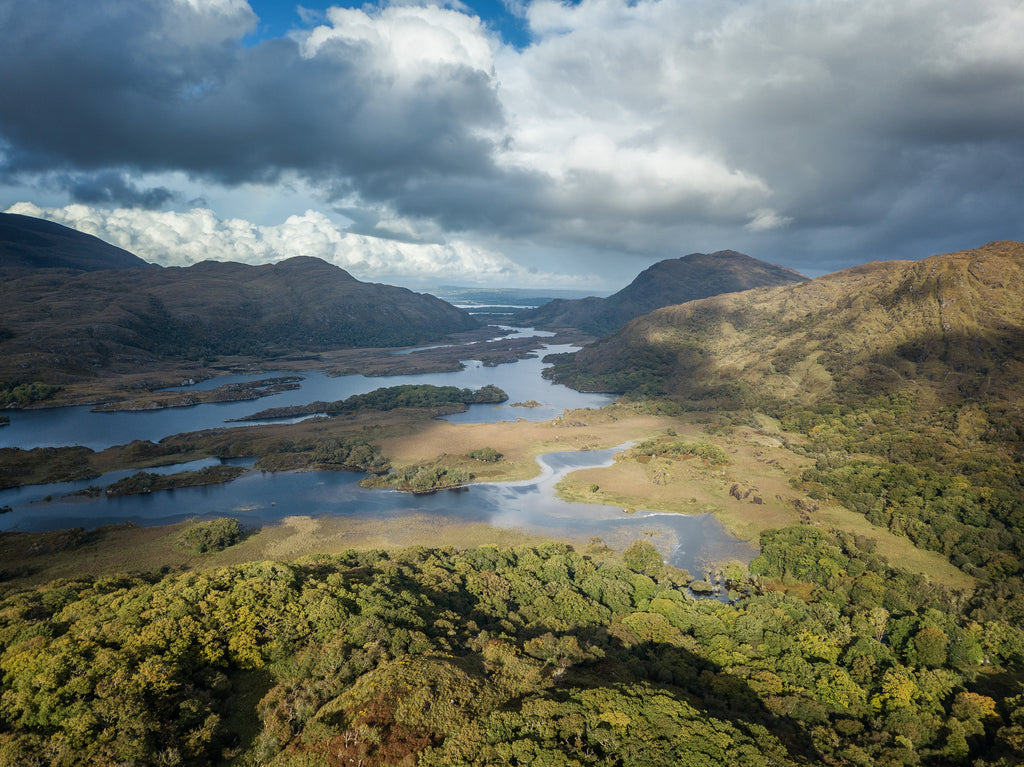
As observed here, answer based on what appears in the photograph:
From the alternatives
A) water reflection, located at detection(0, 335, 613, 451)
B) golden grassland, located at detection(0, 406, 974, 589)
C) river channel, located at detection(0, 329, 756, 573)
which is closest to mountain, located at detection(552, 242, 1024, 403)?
water reflection, located at detection(0, 335, 613, 451)

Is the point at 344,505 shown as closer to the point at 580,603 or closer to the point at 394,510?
the point at 394,510

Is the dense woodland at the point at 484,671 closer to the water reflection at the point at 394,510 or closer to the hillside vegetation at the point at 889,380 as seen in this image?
the water reflection at the point at 394,510

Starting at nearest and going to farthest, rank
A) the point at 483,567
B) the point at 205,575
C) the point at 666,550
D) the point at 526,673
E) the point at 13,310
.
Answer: the point at 526,673 < the point at 205,575 < the point at 483,567 < the point at 666,550 < the point at 13,310

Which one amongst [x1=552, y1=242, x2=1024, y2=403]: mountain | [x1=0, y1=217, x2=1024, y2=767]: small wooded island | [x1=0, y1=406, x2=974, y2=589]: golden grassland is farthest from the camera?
[x1=552, y1=242, x2=1024, y2=403]: mountain

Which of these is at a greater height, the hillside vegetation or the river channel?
the hillside vegetation

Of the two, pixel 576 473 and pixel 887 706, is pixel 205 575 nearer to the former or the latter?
pixel 887 706

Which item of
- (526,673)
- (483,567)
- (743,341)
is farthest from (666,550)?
(743,341)

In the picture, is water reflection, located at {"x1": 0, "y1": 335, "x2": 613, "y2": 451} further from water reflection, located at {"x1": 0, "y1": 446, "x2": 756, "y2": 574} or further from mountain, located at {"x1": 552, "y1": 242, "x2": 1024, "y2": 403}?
water reflection, located at {"x1": 0, "y1": 446, "x2": 756, "y2": 574}

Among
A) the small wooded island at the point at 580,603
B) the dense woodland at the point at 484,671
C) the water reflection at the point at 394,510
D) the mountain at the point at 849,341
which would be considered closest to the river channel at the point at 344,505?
the water reflection at the point at 394,510
